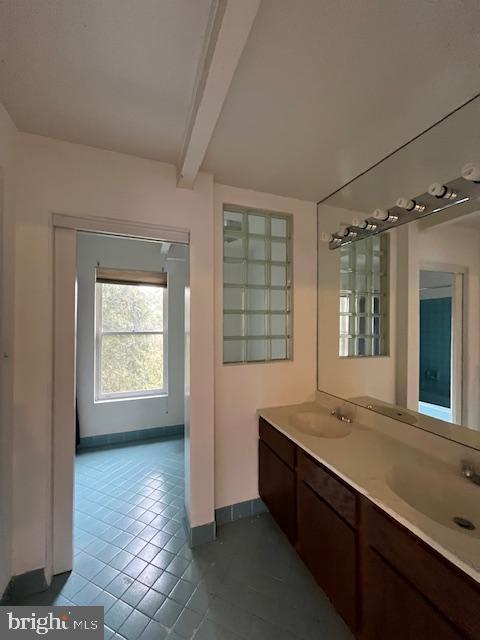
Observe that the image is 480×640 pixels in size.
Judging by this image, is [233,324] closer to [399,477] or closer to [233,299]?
[233,299]

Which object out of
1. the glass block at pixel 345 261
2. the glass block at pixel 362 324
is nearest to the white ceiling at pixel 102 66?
the glass block at pixel 345 261

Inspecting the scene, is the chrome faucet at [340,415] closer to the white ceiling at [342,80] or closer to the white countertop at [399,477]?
the white countertop at [399,477]

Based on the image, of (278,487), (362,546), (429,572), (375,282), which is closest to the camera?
(429,572)

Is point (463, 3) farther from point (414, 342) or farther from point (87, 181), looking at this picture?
point (87, 181)

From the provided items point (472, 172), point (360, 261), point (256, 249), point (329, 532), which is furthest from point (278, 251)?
point (329, 532)

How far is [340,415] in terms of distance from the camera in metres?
1.79

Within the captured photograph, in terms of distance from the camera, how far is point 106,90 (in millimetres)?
1100

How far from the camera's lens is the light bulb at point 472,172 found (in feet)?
3.44

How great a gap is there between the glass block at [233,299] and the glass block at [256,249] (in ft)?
0.96

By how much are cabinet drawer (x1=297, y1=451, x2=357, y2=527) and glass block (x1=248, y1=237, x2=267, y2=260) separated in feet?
4.58

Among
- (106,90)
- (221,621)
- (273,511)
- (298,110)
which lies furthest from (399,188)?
(221,621)

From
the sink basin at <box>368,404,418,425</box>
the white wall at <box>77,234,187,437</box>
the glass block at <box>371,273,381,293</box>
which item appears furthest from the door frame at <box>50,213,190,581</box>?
the sink basin at <box>368,404,418,425</box>

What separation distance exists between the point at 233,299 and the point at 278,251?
570 mm

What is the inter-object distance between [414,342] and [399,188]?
0.90 metres
